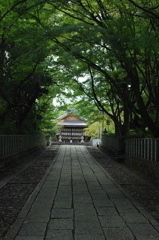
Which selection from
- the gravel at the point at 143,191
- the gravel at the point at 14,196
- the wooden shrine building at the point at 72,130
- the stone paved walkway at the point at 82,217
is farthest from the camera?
the wooden shrine building at the point at 72,130

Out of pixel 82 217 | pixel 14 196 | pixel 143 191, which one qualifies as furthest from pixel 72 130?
pixel 82 217

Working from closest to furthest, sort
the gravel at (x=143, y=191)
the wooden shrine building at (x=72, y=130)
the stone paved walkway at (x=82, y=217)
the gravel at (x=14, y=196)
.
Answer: the stone paved walkway at (x=82, y=217), the gravel at (x=14, y=196), the gravel at (x=143, y=191), the wooden shrine building at (x=72, y=130)

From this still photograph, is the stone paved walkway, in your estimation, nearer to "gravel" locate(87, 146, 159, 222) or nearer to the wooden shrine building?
"gravel" locate(87, 146, 159, 222)

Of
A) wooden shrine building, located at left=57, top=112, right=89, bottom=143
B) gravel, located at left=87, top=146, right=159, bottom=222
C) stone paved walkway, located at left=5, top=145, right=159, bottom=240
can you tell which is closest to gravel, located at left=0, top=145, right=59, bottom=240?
stone paved walkway, located at left=5, top=145, right=159, bottom=240

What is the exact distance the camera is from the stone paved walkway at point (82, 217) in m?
4.37

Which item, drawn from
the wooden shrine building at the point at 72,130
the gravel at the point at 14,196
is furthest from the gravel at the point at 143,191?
the wooden shrine building at the point at 72,130

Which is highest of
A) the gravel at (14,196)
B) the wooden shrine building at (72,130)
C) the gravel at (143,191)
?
the wooden shrine building at (72,130)

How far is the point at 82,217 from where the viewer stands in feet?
17.4

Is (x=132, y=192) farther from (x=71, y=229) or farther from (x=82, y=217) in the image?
(x=71, y=229)

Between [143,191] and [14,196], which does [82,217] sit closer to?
[14,196]

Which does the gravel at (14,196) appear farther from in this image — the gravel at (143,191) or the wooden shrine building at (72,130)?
the wooden shrine building at (72,130)

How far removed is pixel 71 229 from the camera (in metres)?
4.59

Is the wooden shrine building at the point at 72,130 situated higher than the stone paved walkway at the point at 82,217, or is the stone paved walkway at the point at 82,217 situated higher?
the wooden shrine building at the point at 72,130

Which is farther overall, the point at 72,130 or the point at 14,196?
the point at 72,130
